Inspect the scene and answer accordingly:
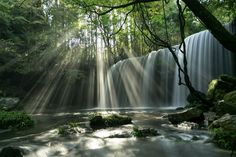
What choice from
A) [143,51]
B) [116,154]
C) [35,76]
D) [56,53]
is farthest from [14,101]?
[143,51]

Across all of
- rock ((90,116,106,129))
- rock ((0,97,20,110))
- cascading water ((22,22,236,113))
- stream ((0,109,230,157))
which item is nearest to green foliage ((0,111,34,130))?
stream ((0,109,230,157))

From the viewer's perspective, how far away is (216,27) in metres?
3.58

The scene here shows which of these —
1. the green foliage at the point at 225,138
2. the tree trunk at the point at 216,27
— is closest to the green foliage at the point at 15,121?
the green foliage at the point at 225,138

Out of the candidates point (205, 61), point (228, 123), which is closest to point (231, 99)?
point (228, 123)

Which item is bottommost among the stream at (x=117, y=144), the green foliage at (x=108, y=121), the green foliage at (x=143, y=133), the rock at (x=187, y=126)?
the stream at (x=117, y=144)

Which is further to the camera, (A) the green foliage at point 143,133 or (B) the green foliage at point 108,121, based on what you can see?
(B) the green foliage at point 108,121

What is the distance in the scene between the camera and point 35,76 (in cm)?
3080

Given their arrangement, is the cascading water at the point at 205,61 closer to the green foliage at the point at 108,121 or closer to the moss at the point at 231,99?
the moss at the point at 231,99

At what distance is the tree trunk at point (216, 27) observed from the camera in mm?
3533

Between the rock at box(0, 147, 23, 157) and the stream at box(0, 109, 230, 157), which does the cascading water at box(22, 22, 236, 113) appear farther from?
the rock at box(0, 147, 23, 157)

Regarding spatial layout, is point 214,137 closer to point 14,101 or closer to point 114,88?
point 14,101

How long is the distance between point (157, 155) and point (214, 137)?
201 cm

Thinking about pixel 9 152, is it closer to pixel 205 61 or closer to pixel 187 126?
pixel 187 126

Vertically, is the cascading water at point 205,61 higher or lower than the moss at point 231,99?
higher
